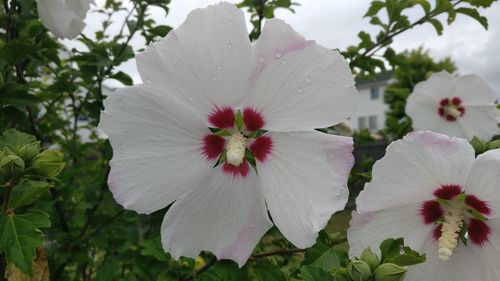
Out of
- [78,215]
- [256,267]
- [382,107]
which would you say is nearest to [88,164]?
[78,215]

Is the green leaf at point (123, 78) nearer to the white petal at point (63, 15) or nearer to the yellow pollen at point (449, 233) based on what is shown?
the white petal at point (63, 15)

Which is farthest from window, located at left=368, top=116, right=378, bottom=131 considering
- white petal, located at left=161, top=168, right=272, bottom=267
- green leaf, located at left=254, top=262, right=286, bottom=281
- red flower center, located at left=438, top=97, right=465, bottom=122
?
white petal, located at left=161, top=168, right=272, bottom=267

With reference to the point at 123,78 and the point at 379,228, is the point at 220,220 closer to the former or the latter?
the point at 379,228

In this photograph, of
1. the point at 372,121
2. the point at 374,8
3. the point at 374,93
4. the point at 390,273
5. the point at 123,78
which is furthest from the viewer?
the point at 372,121

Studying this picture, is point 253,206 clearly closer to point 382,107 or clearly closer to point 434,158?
point 434,158

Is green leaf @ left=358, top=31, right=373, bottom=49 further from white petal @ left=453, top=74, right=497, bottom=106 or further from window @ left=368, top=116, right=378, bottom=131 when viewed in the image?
window @ left=368, top=116, right=378, bottom=131

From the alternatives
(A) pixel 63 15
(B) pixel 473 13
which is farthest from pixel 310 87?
(B) pixel 473 13
